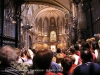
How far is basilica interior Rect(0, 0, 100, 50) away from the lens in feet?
34.9

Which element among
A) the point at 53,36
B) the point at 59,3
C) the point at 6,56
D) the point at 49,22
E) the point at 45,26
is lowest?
the point at 6,56

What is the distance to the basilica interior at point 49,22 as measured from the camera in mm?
10644

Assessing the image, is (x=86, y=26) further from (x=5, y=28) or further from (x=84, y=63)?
(x=84, y=63)

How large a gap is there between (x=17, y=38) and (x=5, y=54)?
11698mm

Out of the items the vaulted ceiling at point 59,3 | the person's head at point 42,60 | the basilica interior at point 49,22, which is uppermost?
the vaulted ceiling at point 59,3

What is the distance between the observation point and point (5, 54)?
7.97 feet

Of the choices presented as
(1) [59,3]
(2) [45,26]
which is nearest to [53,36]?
(2) [45,26]

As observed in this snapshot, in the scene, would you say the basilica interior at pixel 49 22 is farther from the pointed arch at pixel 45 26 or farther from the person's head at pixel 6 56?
the person's head at pixel 6 56

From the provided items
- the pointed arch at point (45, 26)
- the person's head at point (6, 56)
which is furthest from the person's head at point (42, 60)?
the pointed arch at point (45, 26)

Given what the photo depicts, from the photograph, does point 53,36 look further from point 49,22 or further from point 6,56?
point 6,56

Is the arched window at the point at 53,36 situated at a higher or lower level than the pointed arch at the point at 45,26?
lower

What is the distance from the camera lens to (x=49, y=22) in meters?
38.9

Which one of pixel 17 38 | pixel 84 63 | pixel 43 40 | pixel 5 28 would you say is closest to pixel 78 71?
pixel 84 63

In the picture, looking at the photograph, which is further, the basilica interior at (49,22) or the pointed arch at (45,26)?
the pointed arch at (45,26)
